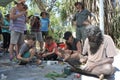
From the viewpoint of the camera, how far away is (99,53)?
697 cm

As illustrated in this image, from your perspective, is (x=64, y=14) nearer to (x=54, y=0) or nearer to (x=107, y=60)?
(x=54, y=0)

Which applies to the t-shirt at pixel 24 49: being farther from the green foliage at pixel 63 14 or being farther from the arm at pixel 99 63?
the green foliage at pixel 63 14

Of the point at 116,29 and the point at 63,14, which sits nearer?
the point at 116,29

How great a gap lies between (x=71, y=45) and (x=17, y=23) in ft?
4.93

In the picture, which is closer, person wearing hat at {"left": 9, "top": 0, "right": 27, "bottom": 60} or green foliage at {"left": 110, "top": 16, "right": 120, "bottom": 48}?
person wearing hat at {"left": 9, "top": 0, "right": 27, "bottom": 60}

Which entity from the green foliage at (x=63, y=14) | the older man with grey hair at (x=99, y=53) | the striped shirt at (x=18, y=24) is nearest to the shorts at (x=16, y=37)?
the striped shirt at (x=18, y=24)

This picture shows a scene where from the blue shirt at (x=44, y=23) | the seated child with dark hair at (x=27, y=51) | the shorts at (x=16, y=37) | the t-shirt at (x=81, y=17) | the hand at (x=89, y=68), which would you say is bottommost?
the hand at (x=89, y=68)

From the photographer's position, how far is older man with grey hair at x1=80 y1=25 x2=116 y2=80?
677cm

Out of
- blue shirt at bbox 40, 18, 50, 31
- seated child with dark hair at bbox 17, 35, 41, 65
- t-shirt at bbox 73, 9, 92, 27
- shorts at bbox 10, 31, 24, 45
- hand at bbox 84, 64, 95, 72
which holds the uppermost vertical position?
t-shirt at bbox 73, 9, 92, 27

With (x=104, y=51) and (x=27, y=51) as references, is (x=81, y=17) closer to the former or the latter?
(x=27, y=51)

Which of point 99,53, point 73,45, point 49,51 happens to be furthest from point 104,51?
point 49,51

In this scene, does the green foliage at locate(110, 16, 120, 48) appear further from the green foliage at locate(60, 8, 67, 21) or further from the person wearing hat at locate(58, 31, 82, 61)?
the person wearing hat at locate(58, 31, 82, 61)

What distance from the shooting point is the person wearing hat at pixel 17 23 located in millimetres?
8844

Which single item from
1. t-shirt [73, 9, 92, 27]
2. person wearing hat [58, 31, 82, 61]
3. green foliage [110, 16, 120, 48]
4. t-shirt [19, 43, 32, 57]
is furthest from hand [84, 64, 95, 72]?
green foliage [110, 16, 120, 48]
